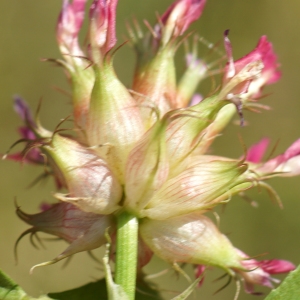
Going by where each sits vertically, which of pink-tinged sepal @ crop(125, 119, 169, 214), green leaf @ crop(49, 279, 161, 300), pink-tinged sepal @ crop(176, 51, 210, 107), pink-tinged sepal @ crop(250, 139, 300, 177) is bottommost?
green leaf @ crop(49, 279, 161, 300)

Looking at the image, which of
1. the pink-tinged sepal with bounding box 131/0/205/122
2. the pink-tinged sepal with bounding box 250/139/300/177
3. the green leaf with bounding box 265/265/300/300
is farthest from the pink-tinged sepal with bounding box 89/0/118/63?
the green leaf with bounding box 265/265/300/300

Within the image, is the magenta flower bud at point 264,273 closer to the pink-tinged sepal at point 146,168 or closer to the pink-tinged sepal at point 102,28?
the pink-tinged sepal at point 146,168

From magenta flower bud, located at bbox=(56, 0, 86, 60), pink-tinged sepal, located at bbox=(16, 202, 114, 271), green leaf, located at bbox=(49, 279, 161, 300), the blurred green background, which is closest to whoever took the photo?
pink-tinged sepal, located at bbox=(16, 202, 114, 271)

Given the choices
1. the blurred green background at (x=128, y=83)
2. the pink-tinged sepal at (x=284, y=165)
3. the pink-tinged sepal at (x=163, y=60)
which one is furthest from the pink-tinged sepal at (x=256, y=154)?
the blurred green background at (x=128, y=83)

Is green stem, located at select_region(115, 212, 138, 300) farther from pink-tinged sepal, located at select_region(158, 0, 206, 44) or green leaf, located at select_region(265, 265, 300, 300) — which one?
pink-tinged sepal, located at select_region(158, 0, 206, 44)

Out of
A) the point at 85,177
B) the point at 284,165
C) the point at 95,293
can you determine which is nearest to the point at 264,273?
the point at 284,165

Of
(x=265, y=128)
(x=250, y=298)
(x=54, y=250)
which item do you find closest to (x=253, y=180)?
(x=250, y=298)
